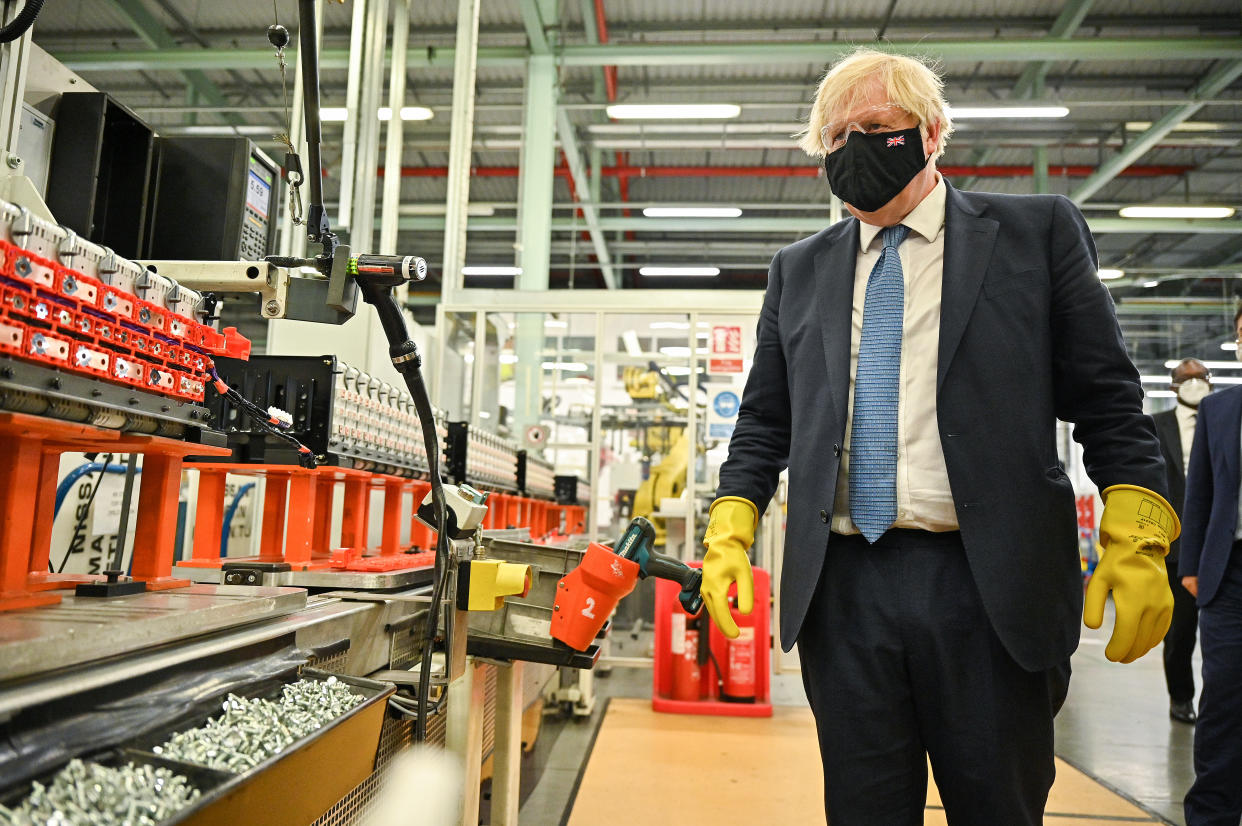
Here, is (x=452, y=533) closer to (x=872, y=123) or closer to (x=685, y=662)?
(x=872, y=123)

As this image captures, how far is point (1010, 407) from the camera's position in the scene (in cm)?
115

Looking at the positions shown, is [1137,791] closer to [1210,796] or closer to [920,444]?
[1210,796]

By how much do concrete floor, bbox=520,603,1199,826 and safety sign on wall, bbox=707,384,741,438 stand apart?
1.56 m

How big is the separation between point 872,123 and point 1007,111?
21.2 ft

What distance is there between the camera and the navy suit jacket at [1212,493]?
7.44 feet

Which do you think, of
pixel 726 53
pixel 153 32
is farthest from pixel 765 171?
pixel 153 32

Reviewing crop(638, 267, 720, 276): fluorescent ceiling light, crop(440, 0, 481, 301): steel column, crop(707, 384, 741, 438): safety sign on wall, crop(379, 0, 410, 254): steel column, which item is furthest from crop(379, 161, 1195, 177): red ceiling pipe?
crop(707, 384, 741, 438): safety sign on wall

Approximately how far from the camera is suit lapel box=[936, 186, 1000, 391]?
1.18m

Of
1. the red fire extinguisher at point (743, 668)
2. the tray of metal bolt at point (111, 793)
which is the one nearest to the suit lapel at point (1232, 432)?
the red fire extinguisher at point (743, 668)

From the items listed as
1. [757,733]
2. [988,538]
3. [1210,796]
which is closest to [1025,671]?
[988,538]

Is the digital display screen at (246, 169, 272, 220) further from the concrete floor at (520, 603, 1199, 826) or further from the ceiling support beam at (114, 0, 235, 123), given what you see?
the ceiling support beam at (114, 0, 235, 123)

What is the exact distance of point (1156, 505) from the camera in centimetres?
116

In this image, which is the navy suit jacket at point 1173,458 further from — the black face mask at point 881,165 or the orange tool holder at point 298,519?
the orange tool holder at point 298,519

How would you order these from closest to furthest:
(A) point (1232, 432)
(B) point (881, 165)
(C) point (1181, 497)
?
(B) point (881, 165) → (A) point (1232, 432) → (C) point (1181, 497)
